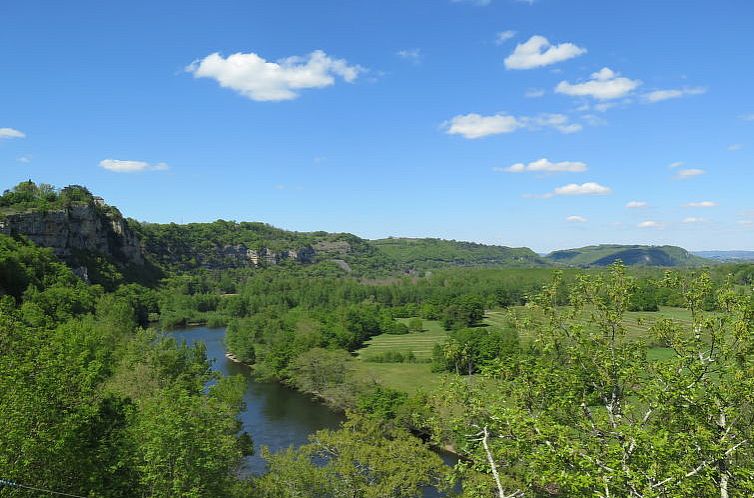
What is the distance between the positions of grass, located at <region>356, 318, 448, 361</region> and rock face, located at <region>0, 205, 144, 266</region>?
2579 inches

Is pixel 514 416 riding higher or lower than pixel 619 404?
higher

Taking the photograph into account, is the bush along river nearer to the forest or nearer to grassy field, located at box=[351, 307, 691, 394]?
grassy field, located at box=[351, 307, 691, 394]

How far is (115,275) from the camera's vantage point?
414 ft

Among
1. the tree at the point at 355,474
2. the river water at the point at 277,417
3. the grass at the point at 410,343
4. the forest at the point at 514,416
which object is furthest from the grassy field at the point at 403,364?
the forest at the point at 514,416

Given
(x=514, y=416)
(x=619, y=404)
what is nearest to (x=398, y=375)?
(x=619, y=404)

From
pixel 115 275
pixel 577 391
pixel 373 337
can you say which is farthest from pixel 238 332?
pixel 577 391

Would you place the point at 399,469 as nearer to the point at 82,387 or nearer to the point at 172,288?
the point at 82,387

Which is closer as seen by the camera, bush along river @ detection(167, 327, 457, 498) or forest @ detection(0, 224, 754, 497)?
forest @ detection(0, 224, 754, 497)

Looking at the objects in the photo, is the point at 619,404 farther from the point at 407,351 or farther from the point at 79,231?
the point at 79,231

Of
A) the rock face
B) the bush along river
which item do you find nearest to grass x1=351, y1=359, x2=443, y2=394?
the bush along river

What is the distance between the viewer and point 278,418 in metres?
52.5

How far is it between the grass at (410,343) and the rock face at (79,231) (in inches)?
2579

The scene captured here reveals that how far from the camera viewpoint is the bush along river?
4278cm

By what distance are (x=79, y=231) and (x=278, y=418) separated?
9675 centimetres
